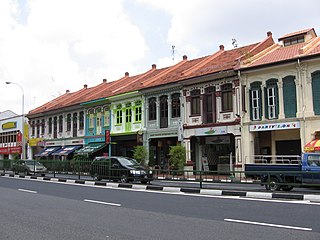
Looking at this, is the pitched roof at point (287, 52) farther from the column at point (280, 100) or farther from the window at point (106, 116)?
the window at point (106, 116)

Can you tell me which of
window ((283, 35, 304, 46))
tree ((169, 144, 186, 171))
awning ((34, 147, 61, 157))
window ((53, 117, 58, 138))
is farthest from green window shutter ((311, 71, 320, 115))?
window ((53, 117, 58, 138))

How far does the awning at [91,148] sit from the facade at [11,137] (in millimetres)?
17153

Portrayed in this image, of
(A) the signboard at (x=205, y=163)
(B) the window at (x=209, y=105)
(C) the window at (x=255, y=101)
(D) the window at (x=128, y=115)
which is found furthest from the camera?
(D) the window at (x=128, y=115)

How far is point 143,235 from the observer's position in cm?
684

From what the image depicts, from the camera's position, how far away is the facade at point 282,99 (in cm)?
2167

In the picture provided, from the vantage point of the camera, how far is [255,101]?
24094 millimetres

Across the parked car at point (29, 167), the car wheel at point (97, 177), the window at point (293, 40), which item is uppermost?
the window at point (293, 40)

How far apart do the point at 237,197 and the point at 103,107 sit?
24014mm

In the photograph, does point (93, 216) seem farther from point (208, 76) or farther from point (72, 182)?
point (208, 76)

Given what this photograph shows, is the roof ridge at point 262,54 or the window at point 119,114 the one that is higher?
the roof ridge at point 262,54

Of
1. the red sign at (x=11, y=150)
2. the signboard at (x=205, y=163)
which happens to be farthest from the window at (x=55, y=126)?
the signboard at (x=205, y=163)

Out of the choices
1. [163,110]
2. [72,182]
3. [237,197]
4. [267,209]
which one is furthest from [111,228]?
[163,110]

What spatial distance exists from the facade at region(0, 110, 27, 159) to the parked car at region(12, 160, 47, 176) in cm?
1946

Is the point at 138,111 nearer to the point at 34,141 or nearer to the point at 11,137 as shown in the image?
the point at 34,141
